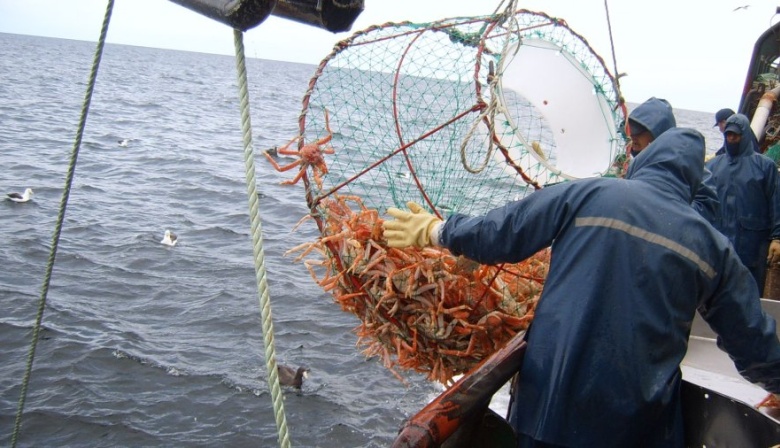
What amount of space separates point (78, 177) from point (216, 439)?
1382 centimetres

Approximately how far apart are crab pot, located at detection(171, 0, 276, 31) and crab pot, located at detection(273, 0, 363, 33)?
0.36ft

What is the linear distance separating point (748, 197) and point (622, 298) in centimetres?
427

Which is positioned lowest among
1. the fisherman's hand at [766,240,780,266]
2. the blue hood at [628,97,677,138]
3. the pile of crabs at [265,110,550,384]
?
the pile of crabs at [265,110,550,384]

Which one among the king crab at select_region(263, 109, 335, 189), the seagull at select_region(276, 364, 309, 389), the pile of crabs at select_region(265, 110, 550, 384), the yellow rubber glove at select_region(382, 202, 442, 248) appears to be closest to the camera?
the yellow rubber glove at select_region(382, 202, 442, 248)

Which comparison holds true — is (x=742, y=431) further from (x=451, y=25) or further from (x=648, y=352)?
(x=451, y=25)

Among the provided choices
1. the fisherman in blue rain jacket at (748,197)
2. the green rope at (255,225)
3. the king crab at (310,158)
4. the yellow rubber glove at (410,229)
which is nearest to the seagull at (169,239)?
the fisherman in blue rain jacket at (748,197)

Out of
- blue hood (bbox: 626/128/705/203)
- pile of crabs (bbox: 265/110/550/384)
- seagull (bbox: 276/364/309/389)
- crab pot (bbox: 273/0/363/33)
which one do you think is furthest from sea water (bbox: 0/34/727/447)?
crab pot (bbox: 273/0/363/33)

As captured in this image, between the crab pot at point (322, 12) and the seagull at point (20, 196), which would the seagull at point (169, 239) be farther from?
the crab pot at point (322, 12)

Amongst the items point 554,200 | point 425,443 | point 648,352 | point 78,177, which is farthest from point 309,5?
point 78,177

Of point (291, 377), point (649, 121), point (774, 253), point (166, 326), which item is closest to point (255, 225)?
point (649, 121)

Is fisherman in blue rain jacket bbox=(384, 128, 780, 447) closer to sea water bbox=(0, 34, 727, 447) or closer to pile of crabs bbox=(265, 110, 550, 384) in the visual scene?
pile of crabs bbox=(265, 110, 550, 384)

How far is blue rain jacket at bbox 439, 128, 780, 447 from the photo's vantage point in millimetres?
2363

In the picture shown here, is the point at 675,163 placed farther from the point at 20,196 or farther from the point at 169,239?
the point at 20,196

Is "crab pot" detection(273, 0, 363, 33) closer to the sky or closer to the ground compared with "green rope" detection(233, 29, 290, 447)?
closer to the sky
